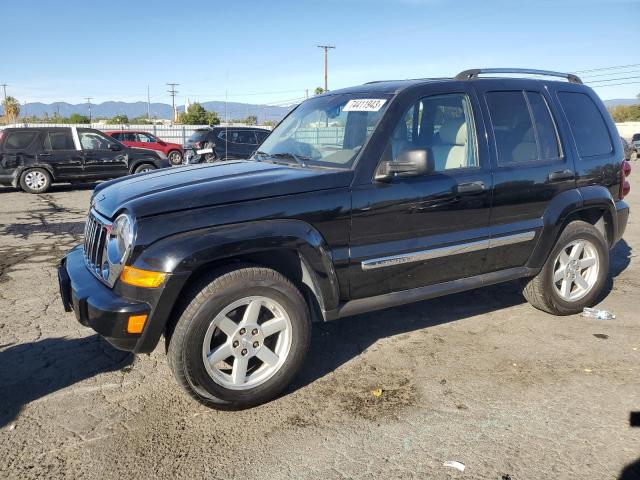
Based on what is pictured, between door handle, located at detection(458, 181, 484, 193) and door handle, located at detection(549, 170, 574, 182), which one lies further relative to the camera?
door handle, located at detection(549, 170, 574, 182)

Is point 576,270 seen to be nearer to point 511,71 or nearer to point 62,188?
point 511,71

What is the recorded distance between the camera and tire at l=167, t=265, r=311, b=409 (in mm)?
2957

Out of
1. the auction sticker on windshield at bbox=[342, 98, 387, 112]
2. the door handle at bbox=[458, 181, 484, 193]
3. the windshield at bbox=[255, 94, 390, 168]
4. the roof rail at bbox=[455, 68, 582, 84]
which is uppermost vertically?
the roof rail at bbox=[455, 68, 582, 84]

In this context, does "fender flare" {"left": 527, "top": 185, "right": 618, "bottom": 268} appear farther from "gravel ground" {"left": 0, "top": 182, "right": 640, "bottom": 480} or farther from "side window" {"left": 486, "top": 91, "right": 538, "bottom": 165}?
"gravel ground" {"left": 0, "top": 182, "right": 640, "bottom": 480}

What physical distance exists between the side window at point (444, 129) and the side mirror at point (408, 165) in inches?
14.2

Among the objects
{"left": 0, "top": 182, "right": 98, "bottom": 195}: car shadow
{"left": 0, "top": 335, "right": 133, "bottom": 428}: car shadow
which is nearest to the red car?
{"left": 0, "top": 182, "right": 98, "bottom": 195}: car shadow

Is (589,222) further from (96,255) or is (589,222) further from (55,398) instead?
(55,398)

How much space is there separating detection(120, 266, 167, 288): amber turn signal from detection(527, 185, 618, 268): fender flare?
117 inches

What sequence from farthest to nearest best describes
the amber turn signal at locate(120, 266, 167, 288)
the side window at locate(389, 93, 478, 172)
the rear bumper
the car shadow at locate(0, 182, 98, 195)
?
the car shadow at locate(0, 182, 98, 195), the rear bumper, the side window at locate(389, 93, 478, 172), the amber turn signal at locate(120, 266, 167, 288)

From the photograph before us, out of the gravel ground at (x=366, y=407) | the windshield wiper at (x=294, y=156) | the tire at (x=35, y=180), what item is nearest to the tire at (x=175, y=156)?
the tire at (x=35, y=180)

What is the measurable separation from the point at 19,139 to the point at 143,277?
12631 millimetres

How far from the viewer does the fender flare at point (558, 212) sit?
169 inches

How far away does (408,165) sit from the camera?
3.36m

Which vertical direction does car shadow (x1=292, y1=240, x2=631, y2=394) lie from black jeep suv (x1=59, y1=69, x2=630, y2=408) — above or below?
below
